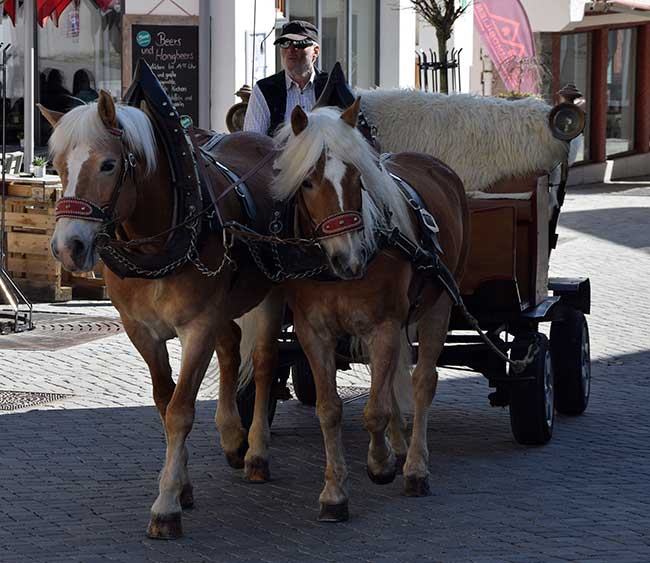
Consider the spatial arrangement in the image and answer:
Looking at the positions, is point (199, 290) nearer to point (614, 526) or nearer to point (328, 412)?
point (328, 412)

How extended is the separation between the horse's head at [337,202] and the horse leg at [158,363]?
893 mm

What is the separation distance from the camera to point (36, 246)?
13227mm

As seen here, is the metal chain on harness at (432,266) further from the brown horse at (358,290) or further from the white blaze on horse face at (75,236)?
the white blaze on horse face at (75,236)

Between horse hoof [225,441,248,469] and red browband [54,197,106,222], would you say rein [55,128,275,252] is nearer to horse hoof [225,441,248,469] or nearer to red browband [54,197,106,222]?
red browband [54,197,106,222]

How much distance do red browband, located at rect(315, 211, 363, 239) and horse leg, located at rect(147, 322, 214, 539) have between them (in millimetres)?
680

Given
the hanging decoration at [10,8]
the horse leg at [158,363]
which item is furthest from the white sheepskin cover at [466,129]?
the hanging decoration at [10,8]

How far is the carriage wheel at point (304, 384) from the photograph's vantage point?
9.12 m

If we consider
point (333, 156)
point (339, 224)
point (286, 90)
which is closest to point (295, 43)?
point (286, 90)

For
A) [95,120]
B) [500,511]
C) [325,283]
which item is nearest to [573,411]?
[500,511]

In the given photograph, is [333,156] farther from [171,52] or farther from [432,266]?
[171,52]

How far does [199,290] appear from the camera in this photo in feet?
20.1

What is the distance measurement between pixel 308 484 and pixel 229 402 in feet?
1.93

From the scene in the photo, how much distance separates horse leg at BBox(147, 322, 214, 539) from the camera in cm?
608

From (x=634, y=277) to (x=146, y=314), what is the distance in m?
10.4
